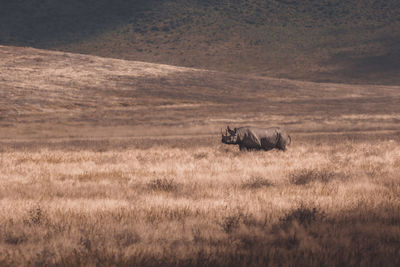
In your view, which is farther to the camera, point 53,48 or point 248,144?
point 53,48

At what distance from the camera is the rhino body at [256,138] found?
706 inches

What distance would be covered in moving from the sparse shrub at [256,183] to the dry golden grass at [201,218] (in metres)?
0.03

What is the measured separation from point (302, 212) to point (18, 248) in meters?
3.64

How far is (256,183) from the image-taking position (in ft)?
33.9

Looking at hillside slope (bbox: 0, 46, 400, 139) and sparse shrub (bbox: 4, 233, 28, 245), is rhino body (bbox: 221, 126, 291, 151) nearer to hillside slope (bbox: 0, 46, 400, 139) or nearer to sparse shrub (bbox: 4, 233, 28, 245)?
sparse shrub (bbox: 4, 233, 28, 245)

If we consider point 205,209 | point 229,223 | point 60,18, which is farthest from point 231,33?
point 229,223

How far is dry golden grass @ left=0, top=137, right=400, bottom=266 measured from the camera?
5.21m

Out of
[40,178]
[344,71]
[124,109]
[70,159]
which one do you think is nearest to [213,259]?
[40,178]

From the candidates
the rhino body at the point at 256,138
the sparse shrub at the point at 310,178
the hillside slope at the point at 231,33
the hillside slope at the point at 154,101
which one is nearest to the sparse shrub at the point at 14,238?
the sparse shrub at the point at 310,178

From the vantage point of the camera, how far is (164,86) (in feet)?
158

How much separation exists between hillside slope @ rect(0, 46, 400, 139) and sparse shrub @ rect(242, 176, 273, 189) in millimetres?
22019

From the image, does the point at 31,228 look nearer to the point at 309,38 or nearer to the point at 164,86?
the point at 164,86

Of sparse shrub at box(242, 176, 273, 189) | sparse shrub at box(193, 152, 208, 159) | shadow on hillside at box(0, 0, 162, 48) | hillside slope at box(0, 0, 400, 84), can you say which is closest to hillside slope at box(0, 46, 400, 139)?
sparse shrub at box(193, 152, 208, 159)

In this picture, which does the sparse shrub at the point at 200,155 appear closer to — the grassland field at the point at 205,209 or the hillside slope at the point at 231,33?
the grassland field at the point at 205,209
